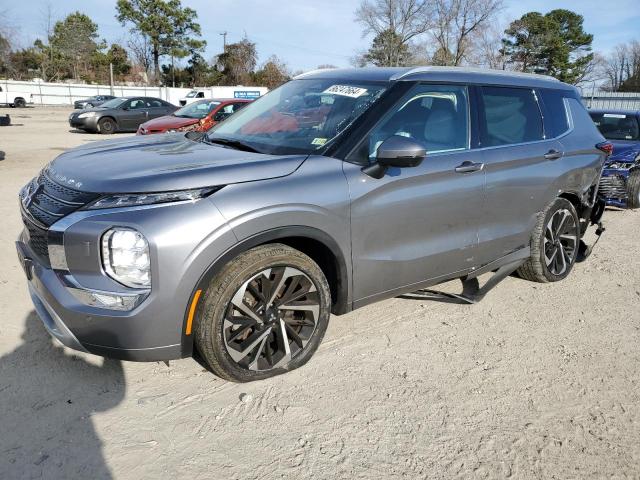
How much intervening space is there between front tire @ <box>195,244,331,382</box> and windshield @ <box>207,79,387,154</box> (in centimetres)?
76

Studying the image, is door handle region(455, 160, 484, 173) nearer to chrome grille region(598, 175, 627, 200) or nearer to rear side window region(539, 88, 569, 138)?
rear side window region(539, 88, 569, 138)

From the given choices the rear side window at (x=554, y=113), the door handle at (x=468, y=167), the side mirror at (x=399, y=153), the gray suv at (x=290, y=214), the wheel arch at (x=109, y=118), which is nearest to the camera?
the gray suv at (x=290, y=214)

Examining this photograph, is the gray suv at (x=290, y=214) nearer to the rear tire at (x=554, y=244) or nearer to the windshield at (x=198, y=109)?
the rear tire at (x=554, y=244)

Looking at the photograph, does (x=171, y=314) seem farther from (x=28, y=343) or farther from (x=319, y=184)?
(x=28, y=343)

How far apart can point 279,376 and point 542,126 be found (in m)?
3.09

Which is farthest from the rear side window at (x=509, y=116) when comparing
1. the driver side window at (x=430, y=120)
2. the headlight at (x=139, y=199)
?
the headlight at (x=139, y=199)

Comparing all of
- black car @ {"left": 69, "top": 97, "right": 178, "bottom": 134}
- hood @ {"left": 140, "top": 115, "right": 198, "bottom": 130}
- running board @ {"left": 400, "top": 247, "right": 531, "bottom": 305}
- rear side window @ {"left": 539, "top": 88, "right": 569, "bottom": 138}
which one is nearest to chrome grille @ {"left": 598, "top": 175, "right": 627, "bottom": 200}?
rear side window @ {"left": 539, "top": 88, "right": 569, "bottom": 138}

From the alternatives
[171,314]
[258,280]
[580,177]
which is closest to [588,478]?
[258,280]

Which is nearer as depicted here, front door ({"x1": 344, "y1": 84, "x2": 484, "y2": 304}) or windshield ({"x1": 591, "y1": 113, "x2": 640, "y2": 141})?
front door ({"x1": 344, "y1": 84, "x2": 484, "y2": 304})

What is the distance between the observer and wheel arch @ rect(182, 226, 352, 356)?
267 centimetres

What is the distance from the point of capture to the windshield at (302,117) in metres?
3.32

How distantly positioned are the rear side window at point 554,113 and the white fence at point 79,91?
36650 millimetres

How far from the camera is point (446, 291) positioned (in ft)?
15.0

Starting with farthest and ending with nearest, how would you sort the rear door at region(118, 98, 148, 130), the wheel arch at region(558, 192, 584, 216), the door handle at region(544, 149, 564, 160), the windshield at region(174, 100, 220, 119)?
the rear door at region(118, 98, 148, 130)
the windshield at region(174, 100, 220, 119)
the wheel arch at region(558, 192, 584, 216)
the door handle at region(544, 149, 564, 160)
